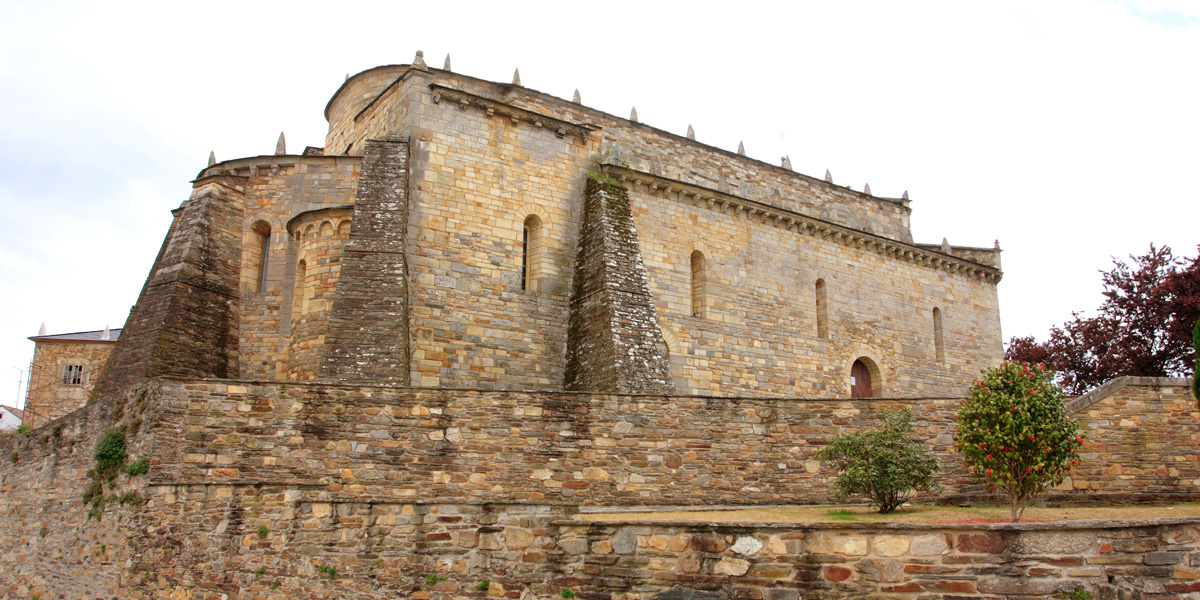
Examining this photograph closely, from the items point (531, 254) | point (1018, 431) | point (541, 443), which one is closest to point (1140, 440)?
point (1018, 431)

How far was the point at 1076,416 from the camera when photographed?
1327 centimetres

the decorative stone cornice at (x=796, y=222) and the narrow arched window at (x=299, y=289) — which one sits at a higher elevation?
the decorative stone cornice at (x=796, y=222)

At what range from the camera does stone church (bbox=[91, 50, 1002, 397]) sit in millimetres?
17031

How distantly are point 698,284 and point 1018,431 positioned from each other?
12.2 metres

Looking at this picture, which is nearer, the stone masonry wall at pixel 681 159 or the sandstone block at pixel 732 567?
the sandstone block at pixel 732 567

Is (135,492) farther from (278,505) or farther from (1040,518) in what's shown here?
(1040,518)

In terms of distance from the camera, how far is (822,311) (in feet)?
80.1

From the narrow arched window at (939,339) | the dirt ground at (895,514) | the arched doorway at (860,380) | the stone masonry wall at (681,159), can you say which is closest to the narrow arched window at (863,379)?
the arched doorway at (860,380)

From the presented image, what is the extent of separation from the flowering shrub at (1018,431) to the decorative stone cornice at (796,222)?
39.4 ft

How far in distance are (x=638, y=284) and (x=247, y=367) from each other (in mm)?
8363

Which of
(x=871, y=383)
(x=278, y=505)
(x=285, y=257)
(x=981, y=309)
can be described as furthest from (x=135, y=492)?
(x=981, y=309)

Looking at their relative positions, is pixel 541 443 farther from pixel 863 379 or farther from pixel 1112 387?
pixel 863 379

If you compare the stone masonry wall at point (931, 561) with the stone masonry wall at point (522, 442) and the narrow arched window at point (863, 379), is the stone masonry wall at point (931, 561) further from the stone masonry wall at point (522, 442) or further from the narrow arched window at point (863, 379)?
the narrow arched window at point (863, 379)

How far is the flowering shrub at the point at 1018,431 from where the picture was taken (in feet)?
32.9
